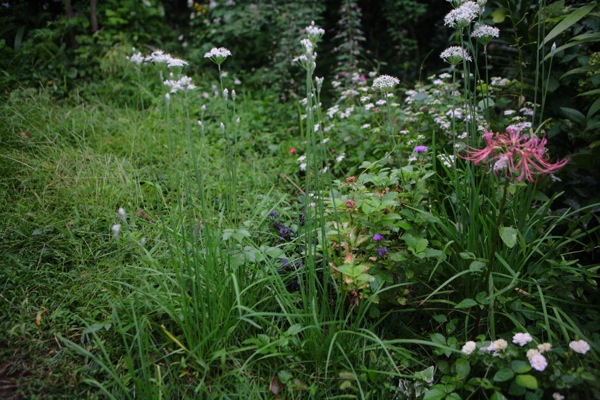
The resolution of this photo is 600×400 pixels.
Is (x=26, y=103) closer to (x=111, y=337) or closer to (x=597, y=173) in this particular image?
(x=111, y=337)

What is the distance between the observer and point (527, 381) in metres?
1.45

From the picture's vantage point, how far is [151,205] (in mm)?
2600

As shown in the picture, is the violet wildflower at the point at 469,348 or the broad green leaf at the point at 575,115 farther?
the broad green leaf at the point at 575,115

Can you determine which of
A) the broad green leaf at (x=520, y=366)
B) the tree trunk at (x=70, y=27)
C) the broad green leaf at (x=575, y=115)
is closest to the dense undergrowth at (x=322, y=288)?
the broad green leaf at (x=520, y=366)

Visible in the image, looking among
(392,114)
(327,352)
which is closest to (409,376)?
(327,352)

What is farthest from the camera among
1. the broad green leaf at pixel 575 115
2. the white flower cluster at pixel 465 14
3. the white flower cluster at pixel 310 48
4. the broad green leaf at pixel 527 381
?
the broad green leaf at pixel 575 115

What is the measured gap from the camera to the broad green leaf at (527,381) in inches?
56.3

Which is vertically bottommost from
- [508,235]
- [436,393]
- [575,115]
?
[436,393]

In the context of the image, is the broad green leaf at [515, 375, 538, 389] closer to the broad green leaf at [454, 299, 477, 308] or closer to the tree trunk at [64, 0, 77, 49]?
the broad green leaf at [454, 299, 477, 308]

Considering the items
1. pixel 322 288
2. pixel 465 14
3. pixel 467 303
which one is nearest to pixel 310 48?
pixel 465 14

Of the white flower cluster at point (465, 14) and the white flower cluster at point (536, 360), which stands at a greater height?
the white flower cluster at point (465, 14)

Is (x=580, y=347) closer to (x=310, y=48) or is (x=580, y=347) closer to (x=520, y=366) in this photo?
(x=520, y=366)

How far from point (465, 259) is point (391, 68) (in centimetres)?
388

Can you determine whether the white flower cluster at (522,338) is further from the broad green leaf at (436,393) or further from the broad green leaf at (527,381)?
the broad green leaf at (436,393)
